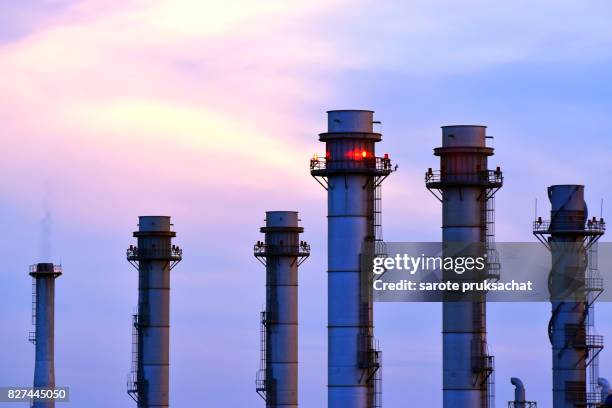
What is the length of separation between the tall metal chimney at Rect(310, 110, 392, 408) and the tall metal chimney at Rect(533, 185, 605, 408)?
10.8m

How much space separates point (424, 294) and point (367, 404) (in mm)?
7131

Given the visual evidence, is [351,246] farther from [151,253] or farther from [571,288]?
[151,253]

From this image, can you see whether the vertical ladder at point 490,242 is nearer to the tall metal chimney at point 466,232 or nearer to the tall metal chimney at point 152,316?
the tall metal chimney at point 466,232

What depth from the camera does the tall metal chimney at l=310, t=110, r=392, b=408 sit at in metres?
94.2

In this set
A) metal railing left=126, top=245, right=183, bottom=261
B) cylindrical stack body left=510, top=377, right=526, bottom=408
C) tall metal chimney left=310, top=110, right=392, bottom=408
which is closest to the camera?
tall metal chimney left=310, top=110, right=392, bottom=408

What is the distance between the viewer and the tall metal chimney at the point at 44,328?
114m

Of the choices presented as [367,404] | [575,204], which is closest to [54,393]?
[367,404]

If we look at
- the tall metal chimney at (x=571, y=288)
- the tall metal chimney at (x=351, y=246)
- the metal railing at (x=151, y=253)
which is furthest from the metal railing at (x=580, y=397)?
the metal railing at (x=151, y=253)

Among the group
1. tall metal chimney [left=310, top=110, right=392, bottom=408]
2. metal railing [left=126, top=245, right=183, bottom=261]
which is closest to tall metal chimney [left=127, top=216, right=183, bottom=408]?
metal railing [left=126, top=245, right=183, bottom=261]

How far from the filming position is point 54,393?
115312mm

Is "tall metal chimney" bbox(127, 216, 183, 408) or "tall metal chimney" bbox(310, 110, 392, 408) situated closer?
"tall metal chimney" bbox(310, 110, 392, 408)

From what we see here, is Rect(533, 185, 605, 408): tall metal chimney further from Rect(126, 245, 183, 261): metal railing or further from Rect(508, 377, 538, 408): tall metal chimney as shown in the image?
Rect(126, 245, 183, 261): metal railing

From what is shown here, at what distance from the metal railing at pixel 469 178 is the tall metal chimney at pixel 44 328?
29.4 meters

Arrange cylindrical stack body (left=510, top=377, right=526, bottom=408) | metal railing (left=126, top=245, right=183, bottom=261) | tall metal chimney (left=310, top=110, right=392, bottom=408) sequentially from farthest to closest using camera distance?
metal railing (left=126, top=245, right=183, bottom=261), cylindrical stack body (left=510, top=377, right=526, bottom=408), tall metal chimney (left=310, top=110, right=392, bottom=408)
